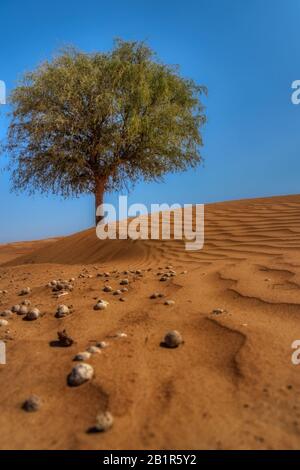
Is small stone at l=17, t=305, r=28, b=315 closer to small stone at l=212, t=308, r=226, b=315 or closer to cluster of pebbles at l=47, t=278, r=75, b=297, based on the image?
cluster of pebbles at l=47, t=278, r=75, b=297

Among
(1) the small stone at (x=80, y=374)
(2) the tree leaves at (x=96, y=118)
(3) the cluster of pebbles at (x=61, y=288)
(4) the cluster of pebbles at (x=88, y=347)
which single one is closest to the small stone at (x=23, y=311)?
(4) the cluster of pebbles at (x=88, y=347)

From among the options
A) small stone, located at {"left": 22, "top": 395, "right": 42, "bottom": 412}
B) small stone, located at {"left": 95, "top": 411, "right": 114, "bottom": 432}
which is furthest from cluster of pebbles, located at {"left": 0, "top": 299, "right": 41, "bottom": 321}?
small stone, located at {"left": 95, "top": 411, "right": 114, "bottom": 432}

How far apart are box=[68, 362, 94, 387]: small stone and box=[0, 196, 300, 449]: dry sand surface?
4 centimetres

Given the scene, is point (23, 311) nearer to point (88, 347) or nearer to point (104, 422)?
point (88, 347)

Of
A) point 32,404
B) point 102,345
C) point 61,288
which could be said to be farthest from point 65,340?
point 61,288

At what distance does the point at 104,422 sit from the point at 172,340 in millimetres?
785

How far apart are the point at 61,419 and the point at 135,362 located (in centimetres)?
53

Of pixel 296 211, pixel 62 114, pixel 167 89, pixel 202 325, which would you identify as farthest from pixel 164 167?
pixel 202 325

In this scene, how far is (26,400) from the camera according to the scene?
5.94 feet

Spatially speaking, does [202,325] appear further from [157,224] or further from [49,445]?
[157,224]

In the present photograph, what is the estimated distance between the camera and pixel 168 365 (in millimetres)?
2016

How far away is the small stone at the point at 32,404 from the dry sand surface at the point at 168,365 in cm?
3

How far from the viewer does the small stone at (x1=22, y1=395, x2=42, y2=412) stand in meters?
1.75

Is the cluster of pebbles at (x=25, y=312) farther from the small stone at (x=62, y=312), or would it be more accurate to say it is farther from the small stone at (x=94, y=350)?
the small stone at (x=94, y=350)
